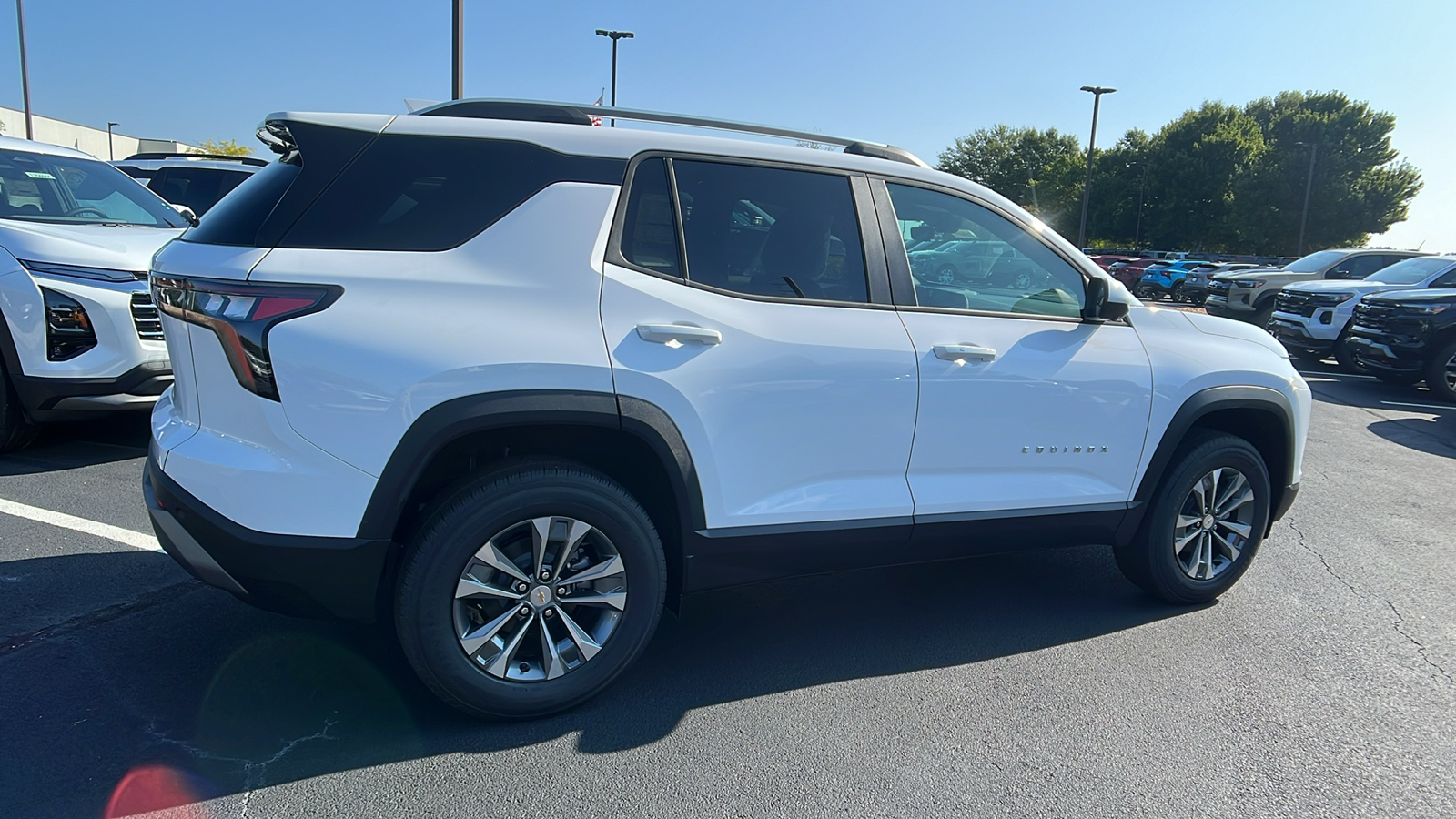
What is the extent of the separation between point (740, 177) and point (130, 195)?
568 cm

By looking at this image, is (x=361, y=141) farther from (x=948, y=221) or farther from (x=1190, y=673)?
(x=1190, y=673)

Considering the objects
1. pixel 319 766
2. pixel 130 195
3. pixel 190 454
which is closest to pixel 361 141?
pixel 190 454

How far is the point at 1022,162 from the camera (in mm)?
71125

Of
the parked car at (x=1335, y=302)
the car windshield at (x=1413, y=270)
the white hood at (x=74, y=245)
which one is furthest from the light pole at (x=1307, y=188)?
the white hood at (x=74, y=245)

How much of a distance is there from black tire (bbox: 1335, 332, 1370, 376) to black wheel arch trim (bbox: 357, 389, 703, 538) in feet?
38.6

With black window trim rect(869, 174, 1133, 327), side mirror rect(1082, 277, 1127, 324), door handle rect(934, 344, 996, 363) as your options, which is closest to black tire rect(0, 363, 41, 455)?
black window trim rect(869, 174, 1133, 327)

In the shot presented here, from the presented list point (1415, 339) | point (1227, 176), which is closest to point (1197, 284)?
point (1415, 339)

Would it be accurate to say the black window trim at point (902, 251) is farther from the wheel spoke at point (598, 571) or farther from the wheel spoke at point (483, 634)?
the wheel spoke at point (483, 634)

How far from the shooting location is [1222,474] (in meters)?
3.94

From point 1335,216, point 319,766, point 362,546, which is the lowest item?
point 319,766

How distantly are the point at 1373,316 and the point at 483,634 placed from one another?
1214 centimetres

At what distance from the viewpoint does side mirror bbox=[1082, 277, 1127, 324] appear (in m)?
3.55

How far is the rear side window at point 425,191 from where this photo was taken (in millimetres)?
2576

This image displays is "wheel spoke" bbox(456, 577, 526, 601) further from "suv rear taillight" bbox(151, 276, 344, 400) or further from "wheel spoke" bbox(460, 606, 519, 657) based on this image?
"suv rear taillight" bbox(151, 276, 344, 400)
